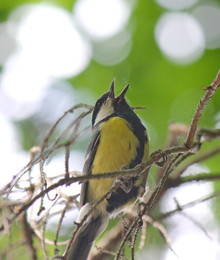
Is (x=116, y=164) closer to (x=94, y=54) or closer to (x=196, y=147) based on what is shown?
(x=196, y=147)

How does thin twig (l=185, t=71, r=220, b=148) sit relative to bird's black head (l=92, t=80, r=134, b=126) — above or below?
below

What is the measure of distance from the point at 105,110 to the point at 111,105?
50 millimetres

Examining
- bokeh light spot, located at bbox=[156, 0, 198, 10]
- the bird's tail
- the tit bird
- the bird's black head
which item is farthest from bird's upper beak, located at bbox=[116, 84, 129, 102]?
bokeh light spot, located at bbox=[156, 0, 198, 10]

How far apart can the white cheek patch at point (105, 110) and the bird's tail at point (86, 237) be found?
0.72 metres

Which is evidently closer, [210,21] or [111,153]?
[111,153]

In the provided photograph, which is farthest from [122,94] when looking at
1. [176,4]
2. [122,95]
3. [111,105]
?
[176,4]

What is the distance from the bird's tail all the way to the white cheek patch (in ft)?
2.36

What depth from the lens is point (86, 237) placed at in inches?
114

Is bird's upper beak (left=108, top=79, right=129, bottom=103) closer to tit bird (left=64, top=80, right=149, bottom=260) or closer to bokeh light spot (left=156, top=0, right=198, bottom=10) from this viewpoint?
tit bird (left=64, top=80, right=149, bottom=260)

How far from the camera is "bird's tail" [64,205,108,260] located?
2766 millimetres

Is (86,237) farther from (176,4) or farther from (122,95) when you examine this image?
(176,4)

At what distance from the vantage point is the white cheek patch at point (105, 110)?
11.2ft

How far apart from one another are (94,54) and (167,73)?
0.77m

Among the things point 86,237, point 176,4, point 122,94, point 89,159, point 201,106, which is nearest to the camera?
point 201,106
